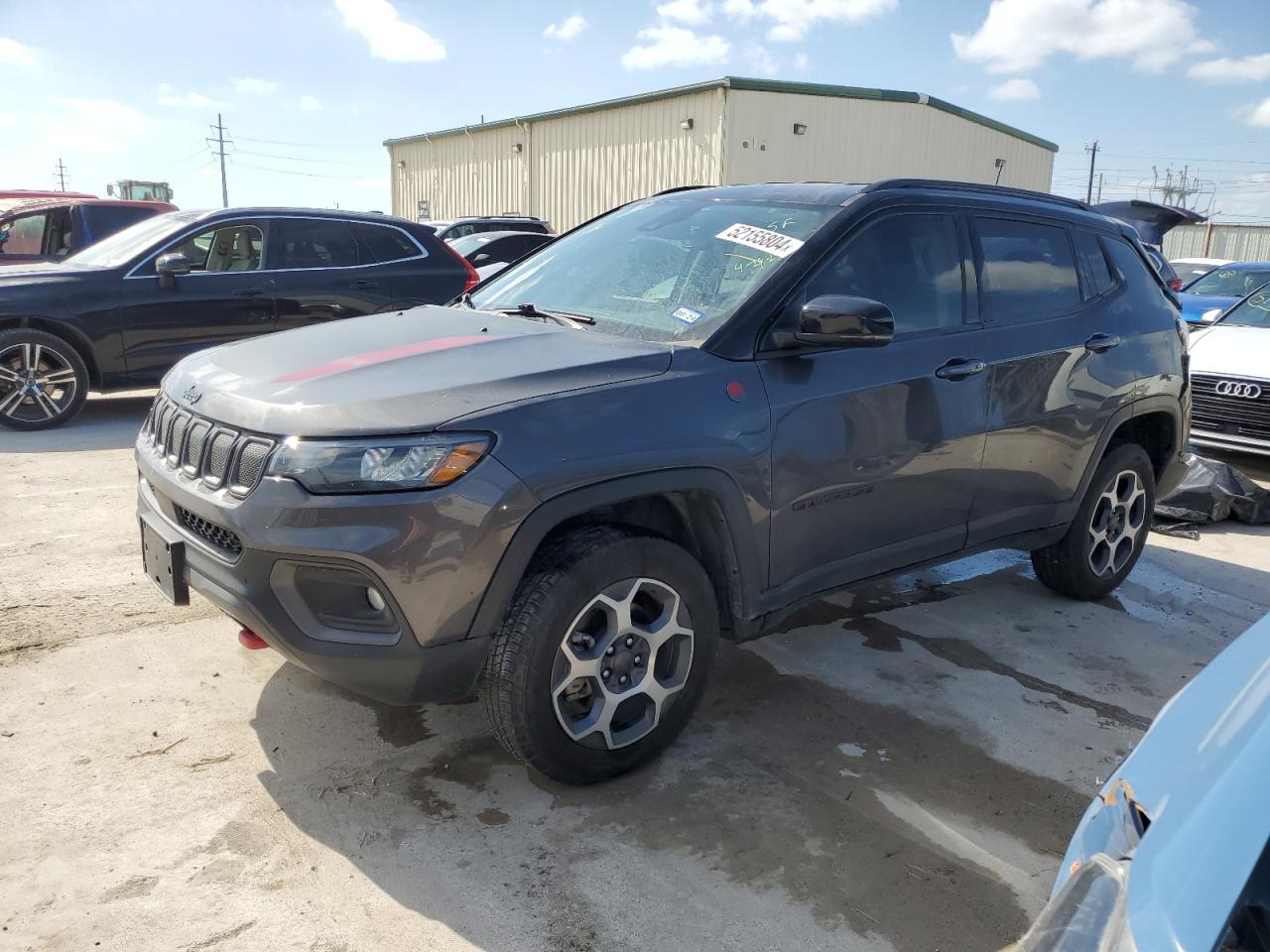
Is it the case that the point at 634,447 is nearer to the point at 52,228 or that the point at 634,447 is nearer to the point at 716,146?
the point at 52,228

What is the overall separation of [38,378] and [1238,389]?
9.00 meters

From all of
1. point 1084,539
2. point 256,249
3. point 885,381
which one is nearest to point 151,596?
point 885,381

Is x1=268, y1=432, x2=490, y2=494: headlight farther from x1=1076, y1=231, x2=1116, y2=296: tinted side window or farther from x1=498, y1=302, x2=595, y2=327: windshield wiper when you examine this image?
x1=1076, y1=231, x2=1116, y2=296: tinted side window

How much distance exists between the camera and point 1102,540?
4648 mm

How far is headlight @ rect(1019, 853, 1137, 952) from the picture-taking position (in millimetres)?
1377

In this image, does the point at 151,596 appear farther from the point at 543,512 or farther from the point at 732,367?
the point at 732,367

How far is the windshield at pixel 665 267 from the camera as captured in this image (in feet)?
10.6

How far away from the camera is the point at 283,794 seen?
113 inches

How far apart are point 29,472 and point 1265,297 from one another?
384 inches

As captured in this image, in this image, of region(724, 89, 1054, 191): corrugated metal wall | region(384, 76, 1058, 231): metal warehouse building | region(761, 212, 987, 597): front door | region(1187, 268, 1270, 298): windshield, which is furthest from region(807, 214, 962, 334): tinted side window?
region(724, 89, 1054, 191): corrugated metal wall

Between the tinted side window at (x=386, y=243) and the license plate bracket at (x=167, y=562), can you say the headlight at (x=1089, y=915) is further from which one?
the tinted side window at (x=386, y=243)

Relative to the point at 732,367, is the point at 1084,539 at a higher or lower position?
lower

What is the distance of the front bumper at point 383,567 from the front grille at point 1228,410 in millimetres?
6813

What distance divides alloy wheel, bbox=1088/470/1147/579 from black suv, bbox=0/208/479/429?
5.96 meters
